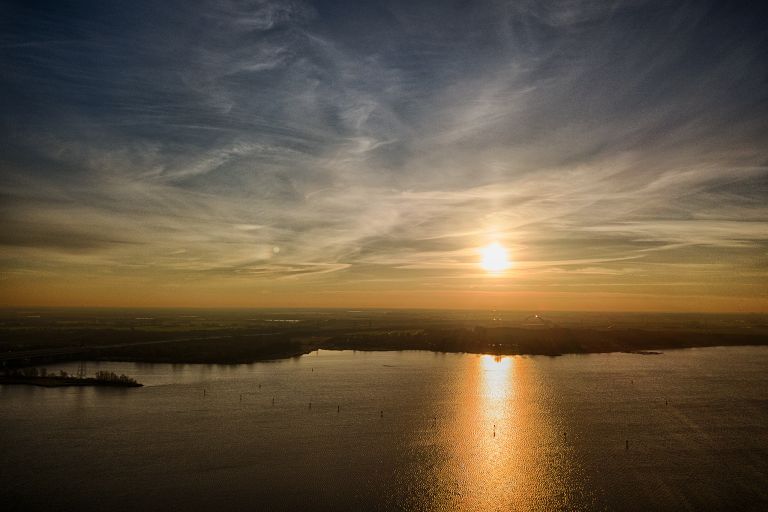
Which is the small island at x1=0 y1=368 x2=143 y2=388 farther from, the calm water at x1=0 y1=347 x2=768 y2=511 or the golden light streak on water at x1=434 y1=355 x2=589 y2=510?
the golden light streak on water at x1=434 y1=355 x2=589 y2=510

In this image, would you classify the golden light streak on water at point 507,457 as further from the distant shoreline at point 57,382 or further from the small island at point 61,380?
the small island at point 61,380

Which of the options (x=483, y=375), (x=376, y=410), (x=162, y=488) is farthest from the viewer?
(x=483, y=375)

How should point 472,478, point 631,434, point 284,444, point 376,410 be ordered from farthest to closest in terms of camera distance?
point 376,410 → point 631,434 → point 284,444 → point 472,478

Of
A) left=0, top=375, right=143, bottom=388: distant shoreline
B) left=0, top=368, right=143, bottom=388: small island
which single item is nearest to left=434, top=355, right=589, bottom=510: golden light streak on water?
left=0, top=375, right=143, bottom=388: distant shoreline

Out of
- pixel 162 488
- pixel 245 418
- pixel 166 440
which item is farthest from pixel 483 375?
pixel 162 488

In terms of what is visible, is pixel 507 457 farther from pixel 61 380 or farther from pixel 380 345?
pixel 380 345

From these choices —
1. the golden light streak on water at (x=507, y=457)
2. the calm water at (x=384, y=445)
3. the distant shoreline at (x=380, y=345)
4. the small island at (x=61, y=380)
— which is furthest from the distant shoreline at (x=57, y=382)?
the golden light streak on water at (x=507, y=457)

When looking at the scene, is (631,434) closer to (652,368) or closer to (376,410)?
(376,410)
